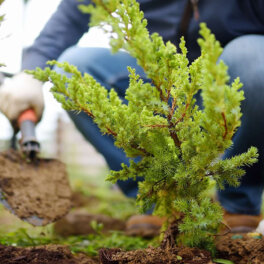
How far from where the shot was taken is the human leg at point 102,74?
2.65m

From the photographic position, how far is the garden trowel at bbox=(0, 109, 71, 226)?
1898mm

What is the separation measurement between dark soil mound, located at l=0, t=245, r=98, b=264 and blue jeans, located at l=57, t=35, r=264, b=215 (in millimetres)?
1309

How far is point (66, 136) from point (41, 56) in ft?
23.0

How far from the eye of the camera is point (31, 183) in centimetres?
209

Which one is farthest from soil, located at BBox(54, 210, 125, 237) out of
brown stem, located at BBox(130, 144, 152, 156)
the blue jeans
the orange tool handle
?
brown stem, located at BBox(130, 144, 152, 156)

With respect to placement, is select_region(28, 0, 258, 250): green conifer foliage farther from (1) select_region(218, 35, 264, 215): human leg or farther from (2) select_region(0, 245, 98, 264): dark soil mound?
(1) select_region(218, 35, 264, 215): human leg

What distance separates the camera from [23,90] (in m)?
2.13

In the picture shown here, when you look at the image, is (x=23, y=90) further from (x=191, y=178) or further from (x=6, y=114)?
(x=191, y=178)

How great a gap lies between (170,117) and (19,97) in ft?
4.40

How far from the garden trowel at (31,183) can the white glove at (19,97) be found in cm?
5

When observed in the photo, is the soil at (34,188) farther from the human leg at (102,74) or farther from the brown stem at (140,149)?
the brown stem at (140,149)

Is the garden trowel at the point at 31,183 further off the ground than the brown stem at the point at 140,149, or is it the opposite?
the brown stem at the point at 140,149

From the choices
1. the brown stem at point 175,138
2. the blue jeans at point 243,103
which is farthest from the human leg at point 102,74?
the brown stem at point 175,138

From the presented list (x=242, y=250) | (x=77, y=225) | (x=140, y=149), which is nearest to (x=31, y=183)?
(x=77, y=225)
